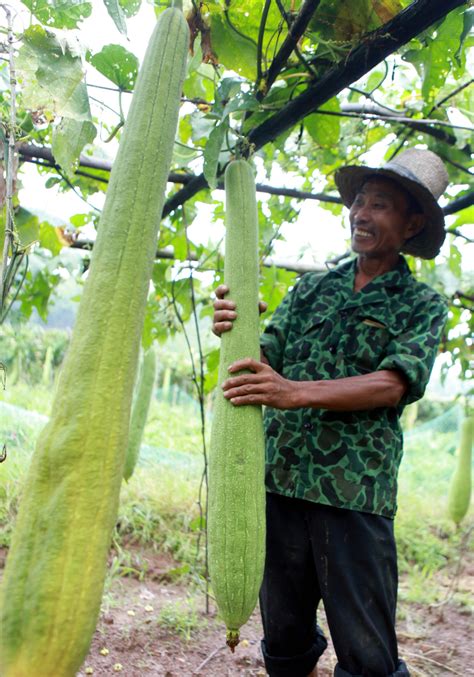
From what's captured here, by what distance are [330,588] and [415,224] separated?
1484mm

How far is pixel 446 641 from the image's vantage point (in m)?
4.09

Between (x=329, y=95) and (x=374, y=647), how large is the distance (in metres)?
1.79

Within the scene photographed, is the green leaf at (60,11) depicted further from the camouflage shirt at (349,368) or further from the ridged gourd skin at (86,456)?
the camouflage shirt at (349,368)

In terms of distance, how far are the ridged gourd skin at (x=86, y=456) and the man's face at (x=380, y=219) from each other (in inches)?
54.6

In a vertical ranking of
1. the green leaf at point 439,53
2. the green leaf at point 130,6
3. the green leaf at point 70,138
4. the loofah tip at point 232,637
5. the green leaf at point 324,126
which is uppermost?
the green leaf at point 324,126

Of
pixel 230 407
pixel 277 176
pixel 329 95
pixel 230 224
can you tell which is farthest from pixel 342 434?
pixel 277 176

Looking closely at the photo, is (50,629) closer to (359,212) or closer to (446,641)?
(359,212)

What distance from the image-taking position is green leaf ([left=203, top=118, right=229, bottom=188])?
1.87 metres

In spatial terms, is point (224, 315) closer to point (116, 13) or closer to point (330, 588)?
point (116, 13)

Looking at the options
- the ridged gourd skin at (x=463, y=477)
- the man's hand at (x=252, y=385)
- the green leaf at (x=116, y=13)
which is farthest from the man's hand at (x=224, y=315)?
the ridged gourd skin at (x=463, y=477)

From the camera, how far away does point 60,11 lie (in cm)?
178

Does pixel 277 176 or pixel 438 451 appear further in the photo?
pixel 438 451

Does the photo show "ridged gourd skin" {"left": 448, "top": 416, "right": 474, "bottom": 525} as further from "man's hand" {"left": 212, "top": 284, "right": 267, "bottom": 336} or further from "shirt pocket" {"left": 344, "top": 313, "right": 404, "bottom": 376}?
"man's hand" {"left": 212, "top": 284, "right": 267, "bottom": 336}

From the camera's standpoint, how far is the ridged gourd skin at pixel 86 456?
34.6 inches
